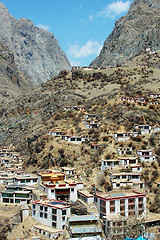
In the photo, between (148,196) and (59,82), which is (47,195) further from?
(59,82)

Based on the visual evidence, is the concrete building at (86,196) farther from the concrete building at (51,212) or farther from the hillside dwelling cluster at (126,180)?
the hillside dwelling cluster at (126,180)

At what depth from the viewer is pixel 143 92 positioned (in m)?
69.9

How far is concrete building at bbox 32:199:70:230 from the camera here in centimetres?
3089

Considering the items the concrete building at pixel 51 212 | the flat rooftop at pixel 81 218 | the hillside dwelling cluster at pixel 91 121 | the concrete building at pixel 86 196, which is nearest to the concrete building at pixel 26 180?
the concrete building at pixel 86 196

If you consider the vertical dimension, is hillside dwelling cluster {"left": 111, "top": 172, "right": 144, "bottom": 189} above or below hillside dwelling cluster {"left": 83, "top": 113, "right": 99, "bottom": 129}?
below

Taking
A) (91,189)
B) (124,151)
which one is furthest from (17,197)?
(124,151)

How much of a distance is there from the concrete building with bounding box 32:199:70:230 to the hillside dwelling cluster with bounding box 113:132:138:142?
61.5 ft

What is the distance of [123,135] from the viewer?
164 ft

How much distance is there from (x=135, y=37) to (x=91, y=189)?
323 feet

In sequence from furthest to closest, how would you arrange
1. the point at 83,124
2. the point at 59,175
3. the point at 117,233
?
the point at 83,124 → the point at 59,175 → the point at 117,233

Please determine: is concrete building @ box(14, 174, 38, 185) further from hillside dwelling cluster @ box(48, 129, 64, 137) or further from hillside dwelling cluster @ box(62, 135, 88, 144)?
hillside dwelling cluster @ box(48, 129, 64, 137)

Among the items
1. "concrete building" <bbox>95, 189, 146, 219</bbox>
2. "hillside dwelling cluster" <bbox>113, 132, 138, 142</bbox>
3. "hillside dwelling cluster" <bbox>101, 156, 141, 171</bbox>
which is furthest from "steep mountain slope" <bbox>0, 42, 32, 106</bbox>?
"concrete building" <bbox>95, 189, 146, 219</bbox>

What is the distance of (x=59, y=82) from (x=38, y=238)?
64.4 metres

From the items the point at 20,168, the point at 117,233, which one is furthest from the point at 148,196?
the point at 20,168
